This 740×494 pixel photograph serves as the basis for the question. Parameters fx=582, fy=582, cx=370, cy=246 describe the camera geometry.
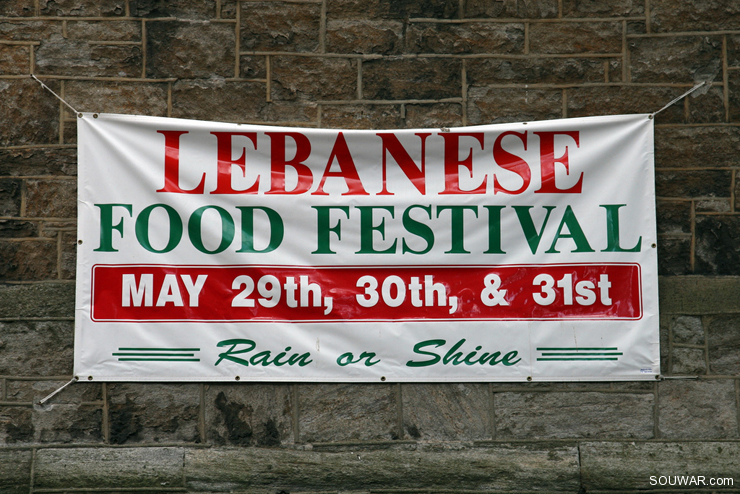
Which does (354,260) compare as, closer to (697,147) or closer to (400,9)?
(400,9)

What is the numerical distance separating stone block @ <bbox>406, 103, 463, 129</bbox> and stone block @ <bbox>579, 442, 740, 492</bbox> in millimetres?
1946

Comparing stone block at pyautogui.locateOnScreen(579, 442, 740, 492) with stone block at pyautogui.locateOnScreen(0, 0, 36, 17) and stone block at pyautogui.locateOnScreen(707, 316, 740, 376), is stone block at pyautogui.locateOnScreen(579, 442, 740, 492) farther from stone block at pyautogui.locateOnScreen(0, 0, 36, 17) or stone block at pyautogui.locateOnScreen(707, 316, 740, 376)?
stone block at pyautogui.locateOnScreen(0, 0, 36, 17)

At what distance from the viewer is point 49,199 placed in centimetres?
315

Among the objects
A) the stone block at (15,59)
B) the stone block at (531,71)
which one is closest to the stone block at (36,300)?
the stone block at (15,59)

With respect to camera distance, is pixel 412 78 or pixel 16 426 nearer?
pixel 16 426

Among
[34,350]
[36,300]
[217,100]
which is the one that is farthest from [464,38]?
[34,350]

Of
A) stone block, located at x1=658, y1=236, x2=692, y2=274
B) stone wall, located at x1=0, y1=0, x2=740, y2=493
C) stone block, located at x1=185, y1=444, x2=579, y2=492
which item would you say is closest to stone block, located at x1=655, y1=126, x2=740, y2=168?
stone wall, located at x1=0, y1=0, x2=740, y2=493

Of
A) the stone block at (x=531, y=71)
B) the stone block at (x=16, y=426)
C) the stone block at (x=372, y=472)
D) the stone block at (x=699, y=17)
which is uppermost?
the stone block at (x=699, y=17)

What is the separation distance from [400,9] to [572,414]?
240 cm

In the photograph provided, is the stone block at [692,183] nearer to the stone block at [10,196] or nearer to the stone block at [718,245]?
the stone block at [718,245]

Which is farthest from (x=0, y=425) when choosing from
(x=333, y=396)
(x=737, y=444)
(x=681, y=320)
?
(x=737, y=444)

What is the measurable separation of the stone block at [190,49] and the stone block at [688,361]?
9.42ft

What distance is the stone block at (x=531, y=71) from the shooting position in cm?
321

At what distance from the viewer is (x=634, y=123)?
3141 millimetres
